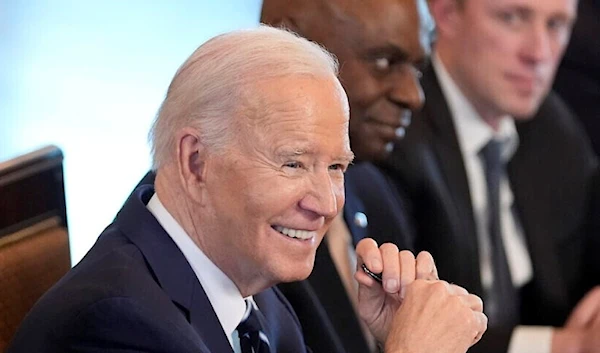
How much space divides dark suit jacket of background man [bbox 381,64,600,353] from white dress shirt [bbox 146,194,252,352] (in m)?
0.80

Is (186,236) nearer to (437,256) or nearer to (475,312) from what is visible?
(475,312)

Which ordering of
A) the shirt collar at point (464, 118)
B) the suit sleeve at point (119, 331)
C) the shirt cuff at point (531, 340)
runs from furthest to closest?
1. the shirt collar at point (464, 118)
2. the shirt cuff at point (531, 340)
3. the suit sleeve at point (119, 331)

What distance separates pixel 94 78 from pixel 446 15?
1.54m

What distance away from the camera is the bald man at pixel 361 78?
5.63 feet

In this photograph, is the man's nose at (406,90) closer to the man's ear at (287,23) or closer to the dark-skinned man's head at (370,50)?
the dark-skinned man's head at (370,50)

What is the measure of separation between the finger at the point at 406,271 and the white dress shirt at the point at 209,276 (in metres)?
0.22

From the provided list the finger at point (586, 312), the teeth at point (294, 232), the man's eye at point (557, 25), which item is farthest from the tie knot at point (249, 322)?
the man's eye at point (557, 25)

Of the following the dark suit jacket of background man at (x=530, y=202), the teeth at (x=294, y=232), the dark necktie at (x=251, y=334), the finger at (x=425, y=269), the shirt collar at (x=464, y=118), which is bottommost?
the dark suit jacket of background man at (x=530, y=202)

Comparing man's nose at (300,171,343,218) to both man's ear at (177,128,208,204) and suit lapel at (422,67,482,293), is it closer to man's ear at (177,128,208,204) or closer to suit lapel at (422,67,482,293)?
man's ear at (177,128,208,204)

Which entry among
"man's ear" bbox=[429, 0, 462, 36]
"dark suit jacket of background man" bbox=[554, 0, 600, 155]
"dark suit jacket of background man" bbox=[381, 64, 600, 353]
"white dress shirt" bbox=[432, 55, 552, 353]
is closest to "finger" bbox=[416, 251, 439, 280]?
"dark suit jacket of background man" bbox=[381, 64, 600, 353]

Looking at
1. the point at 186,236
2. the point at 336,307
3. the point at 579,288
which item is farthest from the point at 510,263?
the point at 186,236

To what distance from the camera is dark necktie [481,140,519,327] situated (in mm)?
2170

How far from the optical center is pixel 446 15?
231cm

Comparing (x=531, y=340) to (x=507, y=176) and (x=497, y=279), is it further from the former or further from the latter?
(x=507, y=176)
